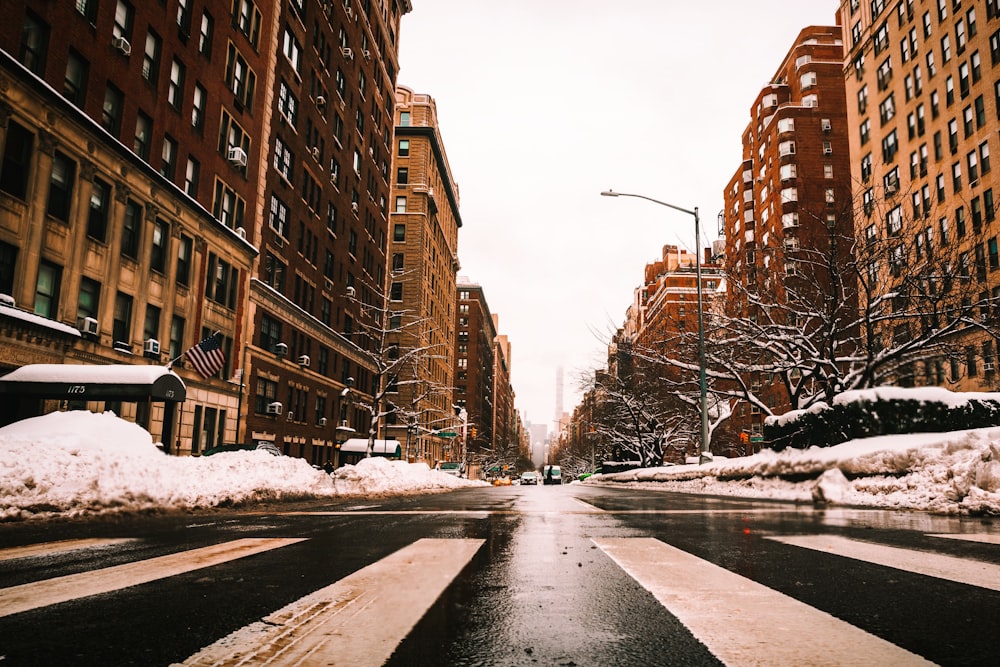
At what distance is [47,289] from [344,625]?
69.8 feet

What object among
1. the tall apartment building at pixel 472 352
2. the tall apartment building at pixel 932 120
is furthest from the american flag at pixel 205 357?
the tall apartment building at pixel 472 352

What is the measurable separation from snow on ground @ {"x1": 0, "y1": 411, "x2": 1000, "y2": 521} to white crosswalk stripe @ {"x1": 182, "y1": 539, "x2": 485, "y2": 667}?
268 inches

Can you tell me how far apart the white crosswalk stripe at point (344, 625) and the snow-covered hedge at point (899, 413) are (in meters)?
12.9

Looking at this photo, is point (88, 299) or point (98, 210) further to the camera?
point (98, 210)

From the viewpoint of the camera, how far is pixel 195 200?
2750 centimetres

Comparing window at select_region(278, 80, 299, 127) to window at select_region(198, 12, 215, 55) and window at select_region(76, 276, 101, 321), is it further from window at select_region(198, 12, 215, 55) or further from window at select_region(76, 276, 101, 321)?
window at select_region(76, 276, 101, 321)

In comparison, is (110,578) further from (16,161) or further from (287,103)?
(287,103)

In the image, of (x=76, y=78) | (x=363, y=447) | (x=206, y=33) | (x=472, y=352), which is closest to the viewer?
(x=76, y=78)

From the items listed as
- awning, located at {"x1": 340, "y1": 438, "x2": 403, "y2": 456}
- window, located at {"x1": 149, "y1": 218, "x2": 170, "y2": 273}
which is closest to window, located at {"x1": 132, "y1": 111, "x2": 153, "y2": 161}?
window, located at {"x1": 149, "y1": 218, "x2": 170, "y2": 273}

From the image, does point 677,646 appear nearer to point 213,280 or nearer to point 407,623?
point 407,623

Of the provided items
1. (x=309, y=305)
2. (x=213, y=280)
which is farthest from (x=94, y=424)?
(x=309, y=305)

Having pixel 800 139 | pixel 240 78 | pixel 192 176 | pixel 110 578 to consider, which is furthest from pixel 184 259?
pixel 800 139

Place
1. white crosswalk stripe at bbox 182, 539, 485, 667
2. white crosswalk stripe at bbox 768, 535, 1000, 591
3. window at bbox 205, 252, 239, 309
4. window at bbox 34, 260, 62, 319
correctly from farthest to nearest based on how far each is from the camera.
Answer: window at bbox 205, 252, 239, 309 < window at bbox 34, 260, 62, 319 < white crosswalk stripe at bbox 768, 535, 1000, 591 < white crosswalk stripe at bbox 182, 539, 485, 667

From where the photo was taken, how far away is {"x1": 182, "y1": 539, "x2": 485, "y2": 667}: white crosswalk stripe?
7.11 feet
